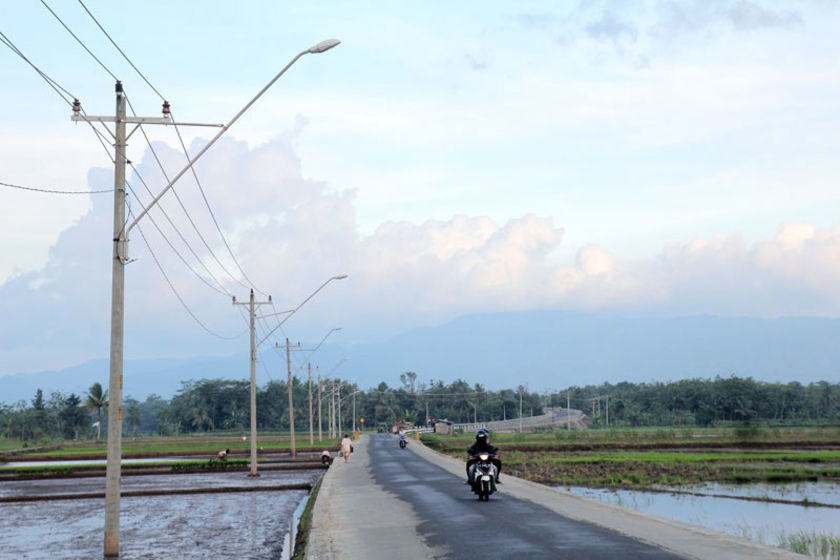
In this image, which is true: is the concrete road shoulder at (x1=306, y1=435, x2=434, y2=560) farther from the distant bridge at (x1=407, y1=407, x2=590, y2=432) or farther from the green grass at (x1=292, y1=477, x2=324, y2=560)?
the distant bridge at (x1=407, y1=407, x2=590, y2=432)

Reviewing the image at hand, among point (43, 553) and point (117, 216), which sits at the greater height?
point (117, 216)

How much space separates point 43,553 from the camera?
2180cm

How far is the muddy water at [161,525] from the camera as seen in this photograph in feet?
71.5

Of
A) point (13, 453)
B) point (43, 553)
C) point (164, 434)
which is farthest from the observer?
point (164, 434)

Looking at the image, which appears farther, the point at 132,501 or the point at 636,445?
the point at 636,445

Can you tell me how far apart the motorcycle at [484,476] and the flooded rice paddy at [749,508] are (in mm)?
6511

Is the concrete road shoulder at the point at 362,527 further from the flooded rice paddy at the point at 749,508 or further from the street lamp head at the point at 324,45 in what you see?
the street lamp head at the point at 324,45

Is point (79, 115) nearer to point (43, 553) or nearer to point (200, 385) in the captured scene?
point (43, 553)

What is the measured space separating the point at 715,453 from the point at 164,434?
126 metres

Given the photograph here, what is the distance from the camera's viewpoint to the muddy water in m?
21.8

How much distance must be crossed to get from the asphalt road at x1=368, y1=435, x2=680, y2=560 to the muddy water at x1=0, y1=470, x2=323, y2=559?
160 inches

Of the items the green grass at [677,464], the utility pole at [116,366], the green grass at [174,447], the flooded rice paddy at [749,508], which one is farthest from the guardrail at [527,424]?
the utility pole at [116,366]

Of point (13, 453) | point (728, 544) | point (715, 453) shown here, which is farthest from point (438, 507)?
point (13, 453)

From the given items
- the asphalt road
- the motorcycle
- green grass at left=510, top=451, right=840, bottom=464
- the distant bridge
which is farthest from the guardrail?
the asphalt road
